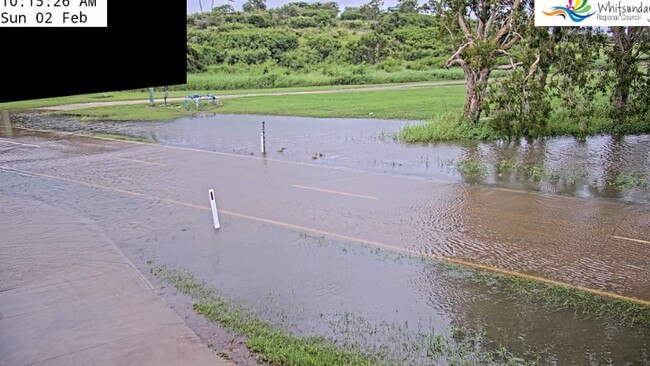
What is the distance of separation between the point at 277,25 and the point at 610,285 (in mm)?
53869

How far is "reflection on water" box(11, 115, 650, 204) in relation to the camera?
15.9 m

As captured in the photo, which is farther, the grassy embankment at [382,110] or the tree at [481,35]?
the grassy embankment at [382,110]

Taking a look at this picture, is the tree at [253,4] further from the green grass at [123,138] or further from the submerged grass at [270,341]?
the green grass at [123,138]

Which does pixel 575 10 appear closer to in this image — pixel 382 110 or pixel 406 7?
pixel 382 110

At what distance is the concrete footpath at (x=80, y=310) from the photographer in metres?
6.83

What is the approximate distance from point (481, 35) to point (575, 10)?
200 inches

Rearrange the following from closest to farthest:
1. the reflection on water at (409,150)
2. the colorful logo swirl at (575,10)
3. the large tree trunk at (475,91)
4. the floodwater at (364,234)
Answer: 1. the floodwater at (364,234)
2. the reflection on water at (409,150)
3. the colorful logo swirl at (575,10)
4. the large tree trunk at (475,91)

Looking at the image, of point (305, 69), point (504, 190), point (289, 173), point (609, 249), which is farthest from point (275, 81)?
point (609, 249)

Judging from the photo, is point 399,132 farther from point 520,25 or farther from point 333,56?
point 333,56

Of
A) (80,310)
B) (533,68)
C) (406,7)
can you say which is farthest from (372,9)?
(80,310)

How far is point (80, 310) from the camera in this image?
26.3 feet
